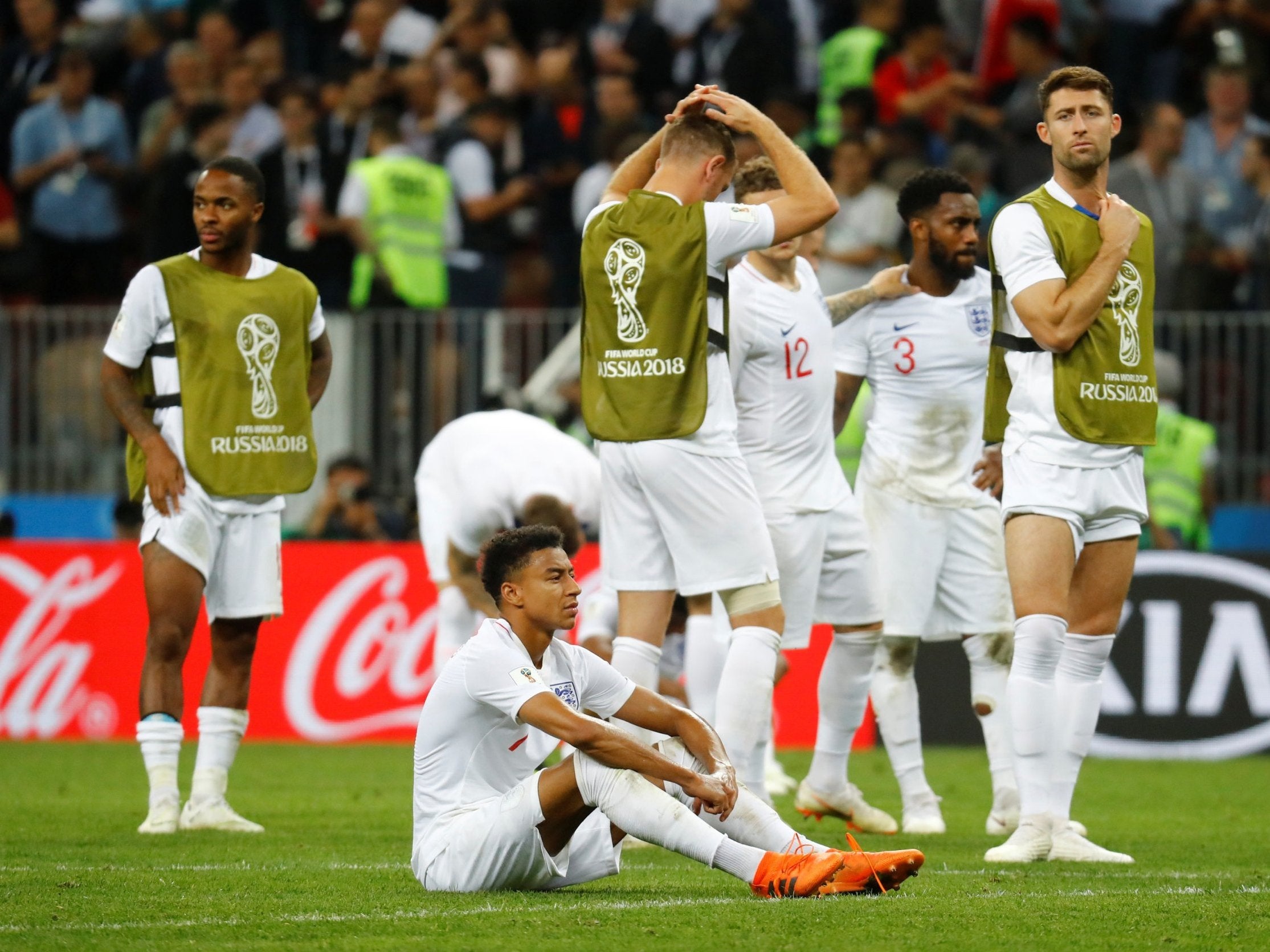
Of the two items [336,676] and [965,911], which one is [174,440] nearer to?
[965,911]

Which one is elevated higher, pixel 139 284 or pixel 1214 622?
pixel 139 284

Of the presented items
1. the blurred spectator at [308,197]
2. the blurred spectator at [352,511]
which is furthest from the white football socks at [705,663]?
the blurred spectator at [308,197]

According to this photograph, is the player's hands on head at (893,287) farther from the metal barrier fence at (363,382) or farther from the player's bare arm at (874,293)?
the metal barrier fence at (363,382)

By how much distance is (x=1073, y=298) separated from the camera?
24.2 ft

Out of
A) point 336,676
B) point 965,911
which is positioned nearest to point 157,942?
point 965,911

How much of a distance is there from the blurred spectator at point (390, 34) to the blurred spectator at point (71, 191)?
7.92 ft

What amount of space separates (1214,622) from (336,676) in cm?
577

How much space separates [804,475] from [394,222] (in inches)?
301

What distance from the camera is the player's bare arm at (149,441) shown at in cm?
851

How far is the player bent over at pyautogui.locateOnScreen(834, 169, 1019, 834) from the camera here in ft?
29.9

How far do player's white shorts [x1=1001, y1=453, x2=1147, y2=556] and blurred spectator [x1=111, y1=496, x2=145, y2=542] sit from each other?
8.17 meters

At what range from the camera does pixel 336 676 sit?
13945mm

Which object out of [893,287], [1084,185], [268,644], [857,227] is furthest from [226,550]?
[857,227]

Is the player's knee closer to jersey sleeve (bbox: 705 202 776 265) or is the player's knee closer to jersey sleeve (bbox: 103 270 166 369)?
jersey sleeve (bbox: 705 202 776 265)
